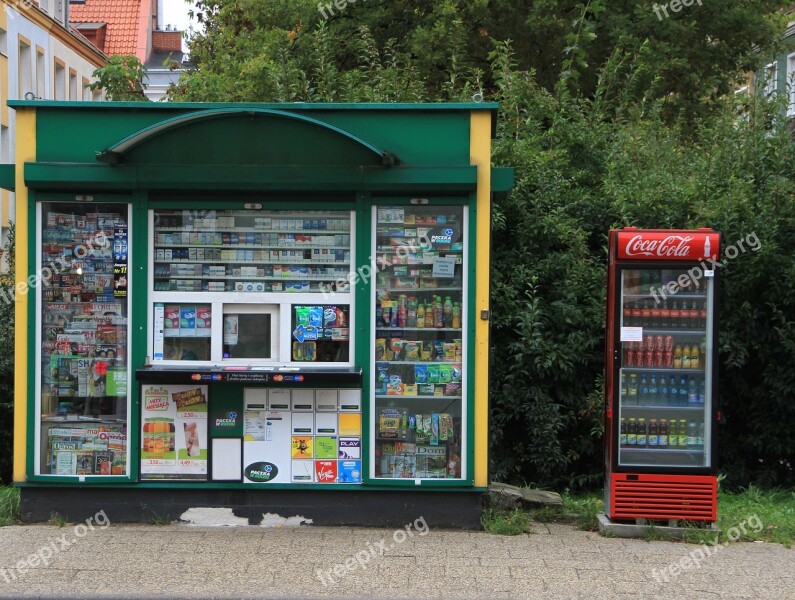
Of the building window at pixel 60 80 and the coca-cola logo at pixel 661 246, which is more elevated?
the building window at pixel 60 80

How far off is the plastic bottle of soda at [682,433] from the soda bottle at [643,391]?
0.35 meters

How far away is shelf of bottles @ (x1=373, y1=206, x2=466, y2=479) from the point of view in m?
7.94

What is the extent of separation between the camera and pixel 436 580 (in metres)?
6.48

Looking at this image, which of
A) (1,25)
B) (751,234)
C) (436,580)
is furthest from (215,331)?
(1,25)

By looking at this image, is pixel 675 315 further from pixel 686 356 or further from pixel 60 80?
pixel 60 80

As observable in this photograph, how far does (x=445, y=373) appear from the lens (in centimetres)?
797

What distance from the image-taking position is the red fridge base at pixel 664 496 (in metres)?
7.81

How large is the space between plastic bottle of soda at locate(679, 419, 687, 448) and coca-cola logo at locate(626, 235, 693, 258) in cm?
146

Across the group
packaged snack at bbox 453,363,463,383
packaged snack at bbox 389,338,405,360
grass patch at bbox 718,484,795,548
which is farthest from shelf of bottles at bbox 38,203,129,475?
grass patch at bbox 718,484,795,548

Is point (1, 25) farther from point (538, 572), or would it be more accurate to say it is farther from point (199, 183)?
point (538, 572)
